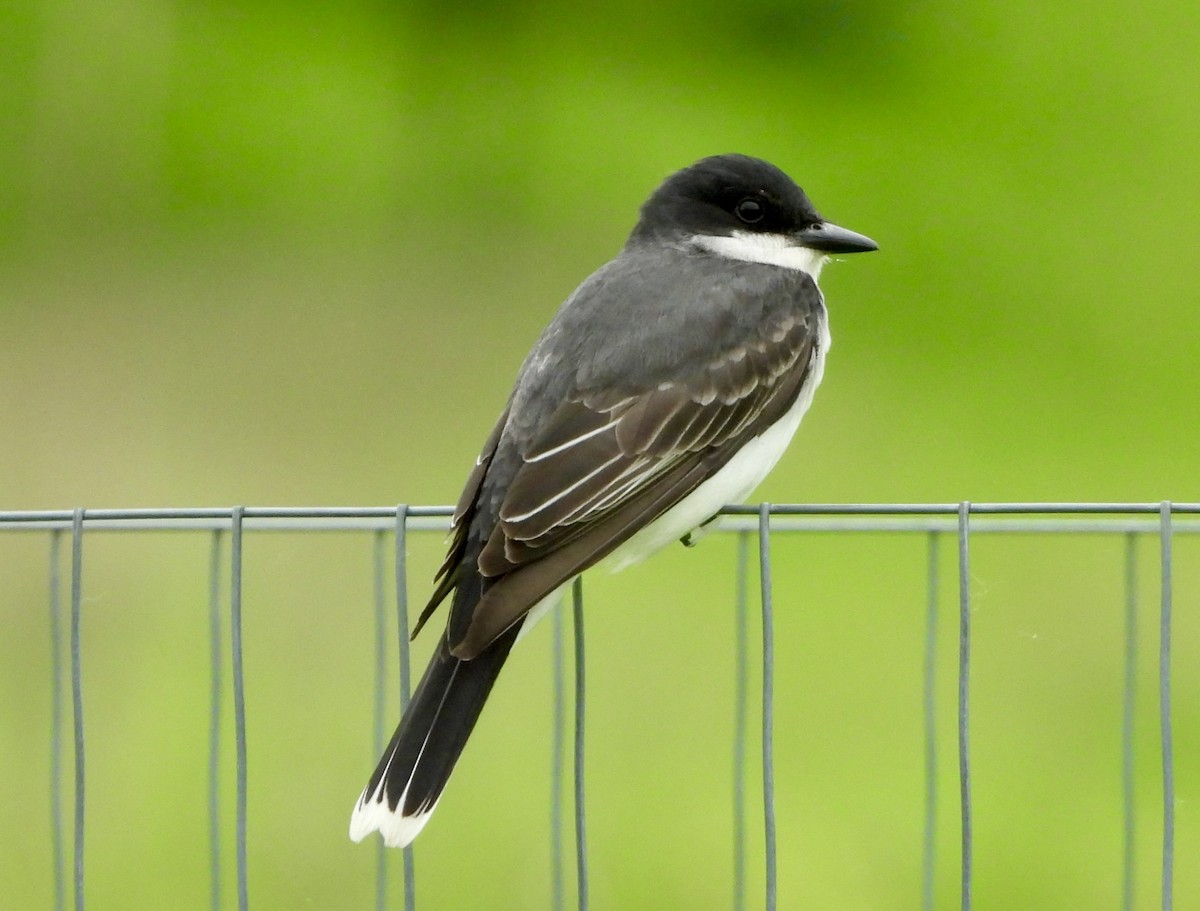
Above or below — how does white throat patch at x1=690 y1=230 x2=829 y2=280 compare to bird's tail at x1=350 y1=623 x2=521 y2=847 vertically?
above

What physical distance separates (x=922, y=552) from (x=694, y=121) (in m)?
1.28

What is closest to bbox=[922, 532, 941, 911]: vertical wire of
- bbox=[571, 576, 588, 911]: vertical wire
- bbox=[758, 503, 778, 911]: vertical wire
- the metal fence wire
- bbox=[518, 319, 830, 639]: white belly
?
the metal fence wire

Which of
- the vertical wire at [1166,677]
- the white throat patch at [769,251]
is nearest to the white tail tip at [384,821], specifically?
the vertical wire at [1166,677]

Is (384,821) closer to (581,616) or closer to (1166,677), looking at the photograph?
(581,616)

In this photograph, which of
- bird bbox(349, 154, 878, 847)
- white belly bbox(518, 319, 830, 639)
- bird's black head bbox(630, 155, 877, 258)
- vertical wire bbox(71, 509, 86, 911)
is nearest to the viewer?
vertical wire bbox(71, 509, 86, 911)

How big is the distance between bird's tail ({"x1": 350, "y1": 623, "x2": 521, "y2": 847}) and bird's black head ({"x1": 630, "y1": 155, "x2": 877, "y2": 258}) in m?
0.96

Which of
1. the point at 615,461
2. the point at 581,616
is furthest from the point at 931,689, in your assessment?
the point at 581,616

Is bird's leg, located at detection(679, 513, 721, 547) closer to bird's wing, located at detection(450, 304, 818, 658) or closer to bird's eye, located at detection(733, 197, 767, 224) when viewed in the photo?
bird's wing, located at detection(450, 304, 818, 658)

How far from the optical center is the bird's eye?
252 centimetres

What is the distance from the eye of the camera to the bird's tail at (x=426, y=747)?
1746 mm

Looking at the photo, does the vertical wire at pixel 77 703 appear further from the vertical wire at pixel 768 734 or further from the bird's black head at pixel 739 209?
the bird's black head at pixel 739 209

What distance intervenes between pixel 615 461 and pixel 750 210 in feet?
2.32

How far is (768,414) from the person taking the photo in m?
2.18

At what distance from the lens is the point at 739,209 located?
2555 mm
